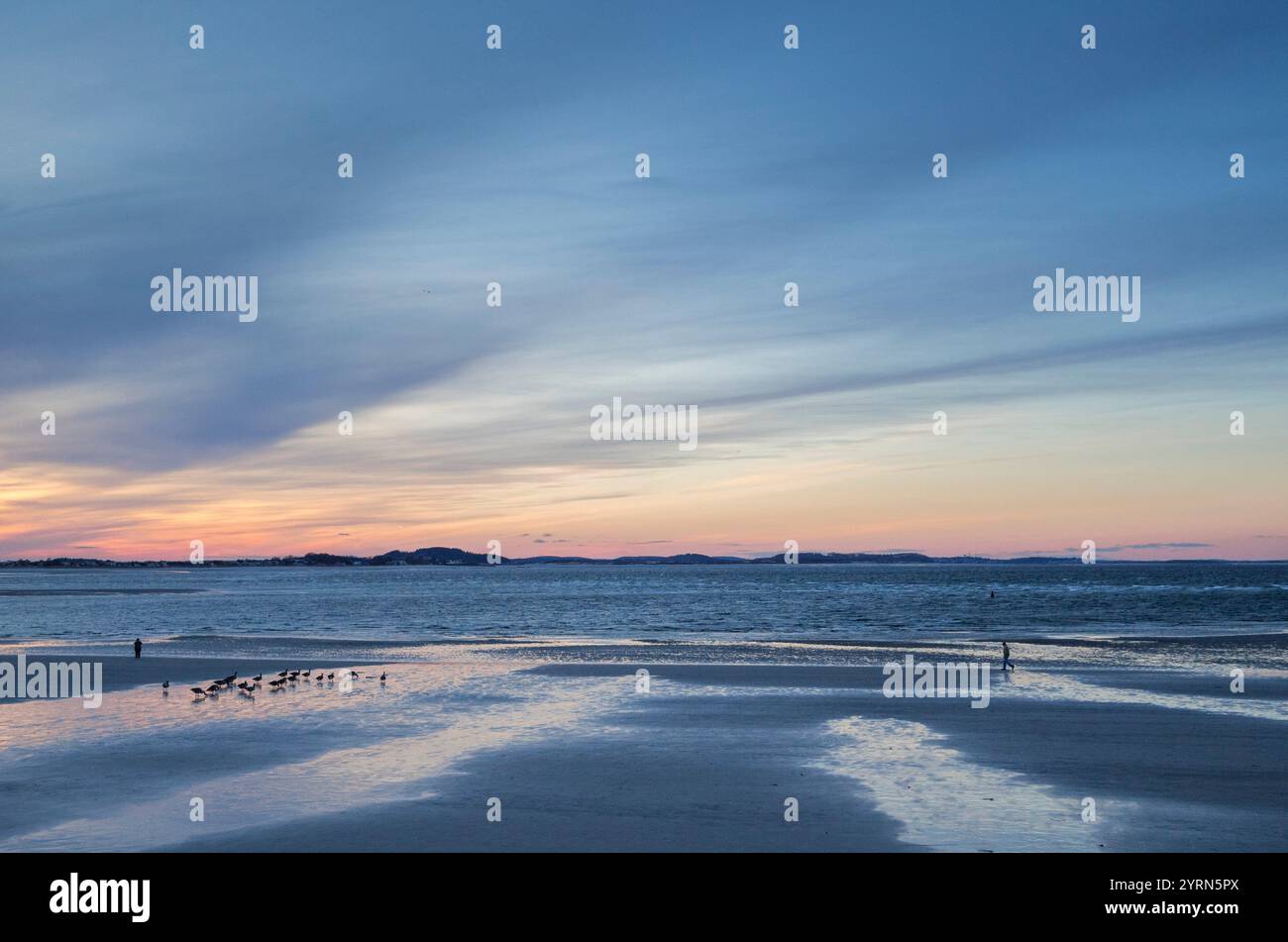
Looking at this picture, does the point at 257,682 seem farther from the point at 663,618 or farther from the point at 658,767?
the point at 663,618

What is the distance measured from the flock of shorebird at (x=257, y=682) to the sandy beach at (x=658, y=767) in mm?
713

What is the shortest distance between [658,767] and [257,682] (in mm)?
18753

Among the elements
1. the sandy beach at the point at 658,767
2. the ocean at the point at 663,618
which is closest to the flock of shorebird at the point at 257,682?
the sandy beach at the point at 658,767

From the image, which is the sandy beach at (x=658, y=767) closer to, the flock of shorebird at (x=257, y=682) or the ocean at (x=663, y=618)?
the flock of shorebird at (x=257, y=682)

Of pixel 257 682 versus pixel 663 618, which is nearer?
pixel 257 682

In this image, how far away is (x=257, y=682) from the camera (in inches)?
1277

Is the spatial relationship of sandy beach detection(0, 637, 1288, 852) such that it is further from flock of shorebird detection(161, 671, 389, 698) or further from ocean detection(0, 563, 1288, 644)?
ocean detection(0, 563, 1288, 644)

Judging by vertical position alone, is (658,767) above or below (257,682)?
above

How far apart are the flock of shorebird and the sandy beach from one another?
713mm

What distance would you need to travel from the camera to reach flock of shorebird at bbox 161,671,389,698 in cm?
3072

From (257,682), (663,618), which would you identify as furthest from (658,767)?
(663,618)

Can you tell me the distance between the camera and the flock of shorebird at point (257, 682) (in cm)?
3072
